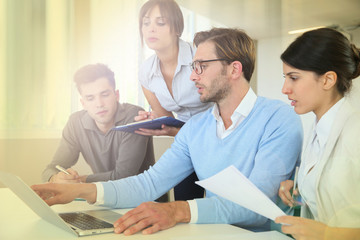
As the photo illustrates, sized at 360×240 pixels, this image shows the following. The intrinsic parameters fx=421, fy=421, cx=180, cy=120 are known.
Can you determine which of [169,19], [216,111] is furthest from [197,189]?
[169,19]

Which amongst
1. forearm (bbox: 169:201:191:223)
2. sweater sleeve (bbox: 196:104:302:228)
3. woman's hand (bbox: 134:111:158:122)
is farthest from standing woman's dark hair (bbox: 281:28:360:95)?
woman's hand (bbox: 134:111:158:122)

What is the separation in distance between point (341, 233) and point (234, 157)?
526mm

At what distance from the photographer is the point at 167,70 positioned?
1993 millimetres

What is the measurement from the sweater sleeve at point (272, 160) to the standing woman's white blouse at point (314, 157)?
2.3 inches

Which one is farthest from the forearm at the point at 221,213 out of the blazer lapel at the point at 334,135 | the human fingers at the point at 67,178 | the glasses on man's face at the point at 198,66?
the human fingers at the point at 67,178

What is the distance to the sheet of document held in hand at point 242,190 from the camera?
90 centimetres

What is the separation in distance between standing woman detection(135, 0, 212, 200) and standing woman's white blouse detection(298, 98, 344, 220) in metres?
0.60

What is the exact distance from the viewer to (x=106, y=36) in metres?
2.10

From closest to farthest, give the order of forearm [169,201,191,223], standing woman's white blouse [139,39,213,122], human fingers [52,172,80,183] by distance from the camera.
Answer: forearm [169,201,191,223], standing woman's white blouse [139,39,213,122], human fingers [52,172,80,183]

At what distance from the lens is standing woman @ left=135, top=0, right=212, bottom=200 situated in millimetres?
1924

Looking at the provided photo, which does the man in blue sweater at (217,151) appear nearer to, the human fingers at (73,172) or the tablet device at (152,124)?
the tablet device at (152,124)

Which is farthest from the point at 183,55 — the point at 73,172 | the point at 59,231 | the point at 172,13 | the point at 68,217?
the point at 59,231

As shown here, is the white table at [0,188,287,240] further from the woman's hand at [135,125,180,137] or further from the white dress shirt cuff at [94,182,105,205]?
the woman's hand at [135,125,180,137]

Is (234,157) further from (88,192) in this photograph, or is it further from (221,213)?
(88,192)
